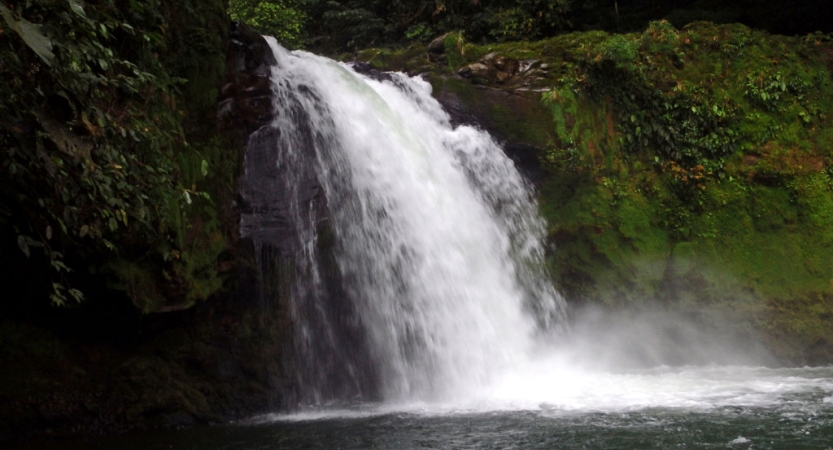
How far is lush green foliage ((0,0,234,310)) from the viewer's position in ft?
13.4

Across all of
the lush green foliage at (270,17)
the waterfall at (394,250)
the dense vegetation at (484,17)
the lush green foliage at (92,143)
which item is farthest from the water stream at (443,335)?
the lush green foliage at (270,17)

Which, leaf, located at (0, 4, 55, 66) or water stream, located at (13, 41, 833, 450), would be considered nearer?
leaf, located at (0, 4, 55, 66)

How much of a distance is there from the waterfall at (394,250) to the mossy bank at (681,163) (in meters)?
1.04

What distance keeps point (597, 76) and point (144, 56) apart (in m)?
7.29

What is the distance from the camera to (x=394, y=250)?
857 cm

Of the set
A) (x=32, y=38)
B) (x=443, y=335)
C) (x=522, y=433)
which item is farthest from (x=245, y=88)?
(x=32, y=38)

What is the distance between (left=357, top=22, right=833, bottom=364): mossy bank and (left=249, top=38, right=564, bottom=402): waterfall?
1.04 m

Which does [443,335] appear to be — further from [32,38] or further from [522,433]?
[32,38]

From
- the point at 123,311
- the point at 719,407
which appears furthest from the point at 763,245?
the point at 123,311

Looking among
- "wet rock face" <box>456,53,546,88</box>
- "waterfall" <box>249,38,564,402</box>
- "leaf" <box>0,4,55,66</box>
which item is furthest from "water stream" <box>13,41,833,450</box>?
"leaf" <box>0,4,55,66</box>

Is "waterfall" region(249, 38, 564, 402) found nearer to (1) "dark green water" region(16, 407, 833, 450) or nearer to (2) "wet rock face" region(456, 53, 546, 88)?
(1) "dark green water" region(16, 407, 833, 450)

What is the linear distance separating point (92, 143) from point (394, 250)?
4.39 meters

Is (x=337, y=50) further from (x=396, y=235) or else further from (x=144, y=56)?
(x=144, y=56)

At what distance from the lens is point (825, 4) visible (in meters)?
14.1
